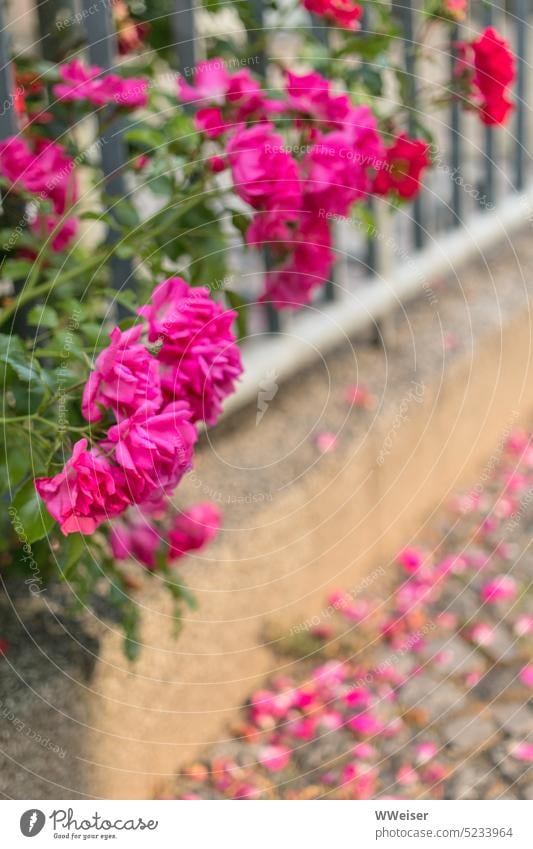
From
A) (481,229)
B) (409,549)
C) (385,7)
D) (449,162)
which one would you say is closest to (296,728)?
(409,549)

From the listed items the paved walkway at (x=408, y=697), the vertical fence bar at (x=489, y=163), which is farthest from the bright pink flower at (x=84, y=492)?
the vertical fence bar at (x=489, y=163)

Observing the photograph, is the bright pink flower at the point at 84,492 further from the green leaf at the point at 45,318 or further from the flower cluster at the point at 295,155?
the flower cluster at the point at 295,155

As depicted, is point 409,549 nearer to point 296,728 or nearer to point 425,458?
point 425,458

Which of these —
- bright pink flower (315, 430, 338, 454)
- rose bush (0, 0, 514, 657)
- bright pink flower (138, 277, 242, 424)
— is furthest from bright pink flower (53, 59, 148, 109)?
bright pink flower (315, 430, 338, 454)

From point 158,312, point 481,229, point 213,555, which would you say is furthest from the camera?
point 481,229

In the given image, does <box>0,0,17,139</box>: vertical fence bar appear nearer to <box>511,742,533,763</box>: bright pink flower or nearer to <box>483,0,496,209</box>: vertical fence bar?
<box>511,742,533,763</box>: bright pink flower

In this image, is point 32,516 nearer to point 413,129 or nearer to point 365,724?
point 365,724

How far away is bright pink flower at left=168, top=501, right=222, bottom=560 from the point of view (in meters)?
1.63

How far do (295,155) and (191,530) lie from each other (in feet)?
1.89

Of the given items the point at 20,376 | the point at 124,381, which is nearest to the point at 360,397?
the point at 20,376

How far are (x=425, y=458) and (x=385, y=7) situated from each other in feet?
3.27

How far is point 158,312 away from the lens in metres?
1.24

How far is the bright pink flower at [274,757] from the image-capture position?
1854mm
